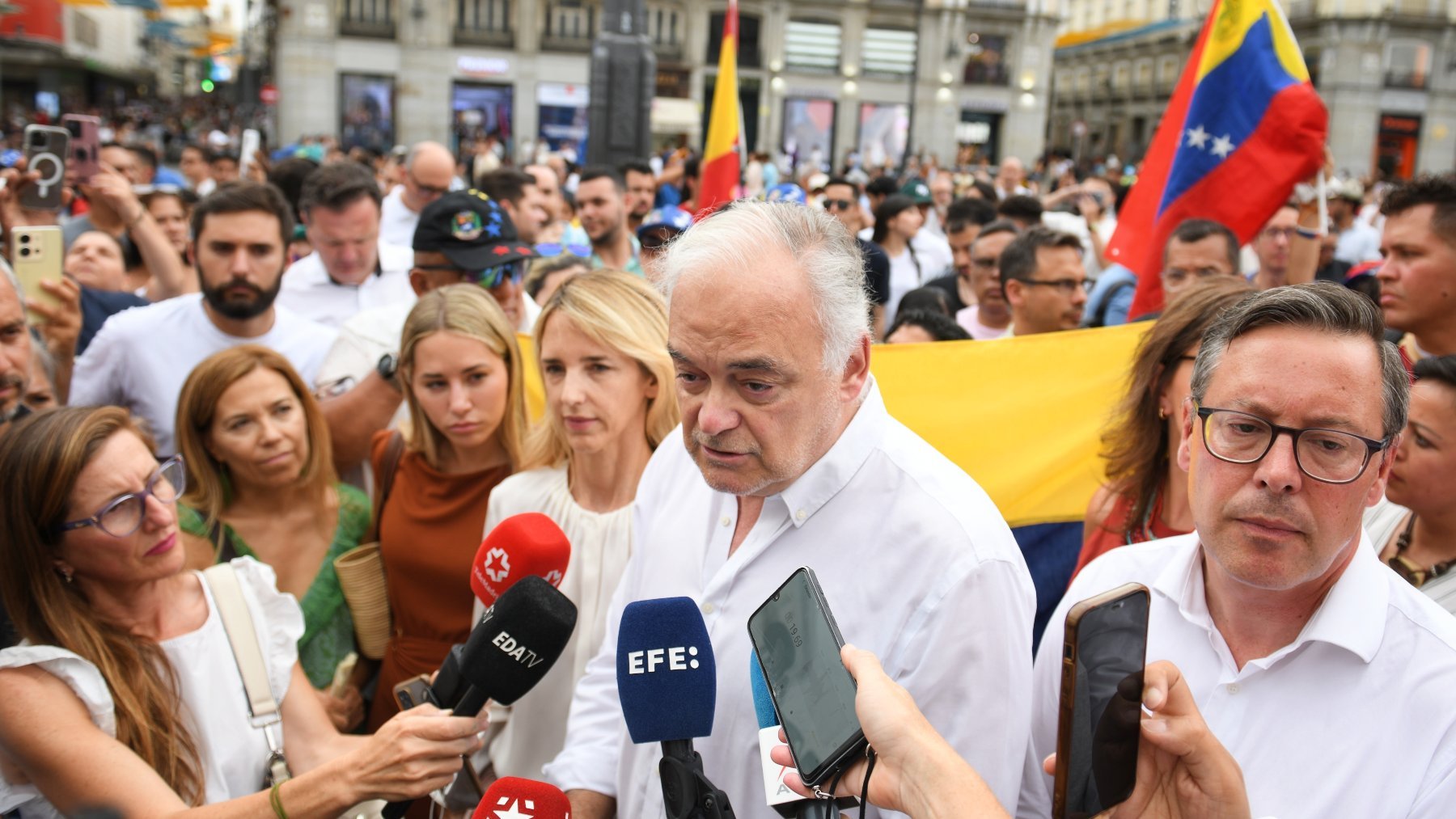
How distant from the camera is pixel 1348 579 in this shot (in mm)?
1784

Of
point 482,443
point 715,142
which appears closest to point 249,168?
point 715,142

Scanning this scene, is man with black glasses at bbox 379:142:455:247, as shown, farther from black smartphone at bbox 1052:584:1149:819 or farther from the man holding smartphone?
black smartphone at bbox 1052:584:1149:819

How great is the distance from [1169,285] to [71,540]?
13.8 feet

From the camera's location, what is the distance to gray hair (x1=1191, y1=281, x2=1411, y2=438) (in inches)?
69.2

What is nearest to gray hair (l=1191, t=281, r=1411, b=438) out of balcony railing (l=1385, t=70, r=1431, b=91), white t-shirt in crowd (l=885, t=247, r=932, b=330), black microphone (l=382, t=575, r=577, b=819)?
black microphone (l=382, t=575, r=577, b=819)

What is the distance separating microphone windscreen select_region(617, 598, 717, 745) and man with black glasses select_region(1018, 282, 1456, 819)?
2.87 feet

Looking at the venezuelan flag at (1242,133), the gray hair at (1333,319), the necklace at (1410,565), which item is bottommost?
the necklace at (1410,565)

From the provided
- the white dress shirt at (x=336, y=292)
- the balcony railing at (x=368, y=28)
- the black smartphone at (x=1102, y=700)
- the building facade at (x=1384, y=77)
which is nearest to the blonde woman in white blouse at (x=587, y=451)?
the black smartphone at (x=1102, y=700)

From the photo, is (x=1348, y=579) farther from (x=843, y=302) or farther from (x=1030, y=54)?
(x=1030, y=54)

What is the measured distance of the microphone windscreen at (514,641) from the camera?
195 cm

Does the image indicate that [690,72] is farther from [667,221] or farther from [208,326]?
[208,326]

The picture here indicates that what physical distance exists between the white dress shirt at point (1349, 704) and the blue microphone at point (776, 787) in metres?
0.75

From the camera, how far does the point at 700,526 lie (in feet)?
7.77

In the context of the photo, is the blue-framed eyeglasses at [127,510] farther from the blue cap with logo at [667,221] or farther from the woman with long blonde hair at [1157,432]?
the blue cap with logo at [667,221]
